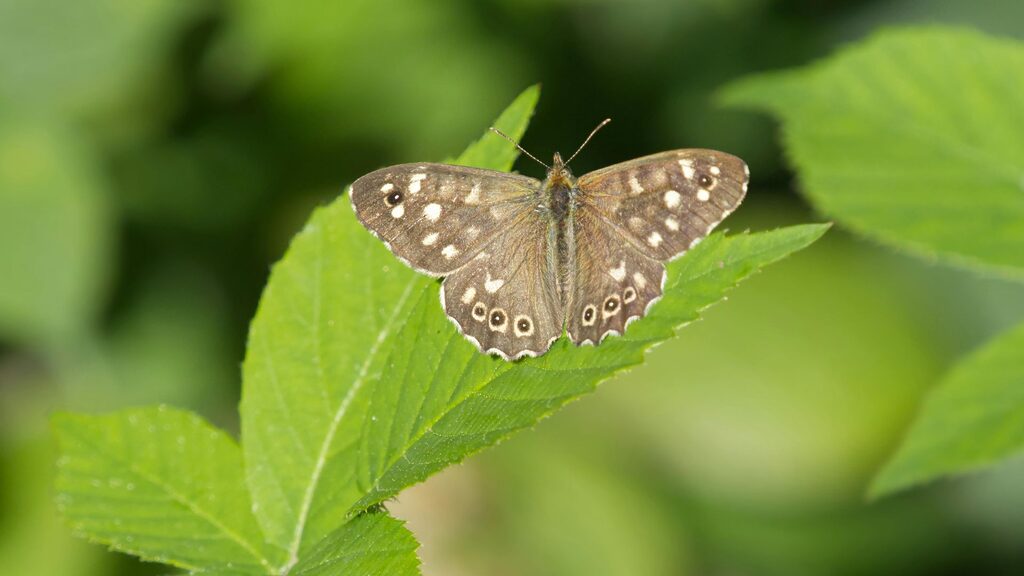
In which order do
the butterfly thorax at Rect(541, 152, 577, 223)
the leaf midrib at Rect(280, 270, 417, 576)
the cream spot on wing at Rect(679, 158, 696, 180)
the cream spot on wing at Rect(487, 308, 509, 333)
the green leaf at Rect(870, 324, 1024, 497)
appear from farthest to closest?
the butterfly thorax at Rect(541, 152, 577, 223)
the cream spot on wing at Rect(679, 158, 696, 180)
the green leaf at Rect(870, 324, 1024, 497)
the cream spot on wing at Rect(487, 308, 509, 333)
the leaf midrib at Rect(280, 270, 417, 576)

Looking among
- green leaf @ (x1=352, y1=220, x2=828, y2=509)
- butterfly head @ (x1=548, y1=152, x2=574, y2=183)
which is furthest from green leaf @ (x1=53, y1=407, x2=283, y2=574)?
butterfly head @ (x1=548, y1=152, x2=574, y2=183)

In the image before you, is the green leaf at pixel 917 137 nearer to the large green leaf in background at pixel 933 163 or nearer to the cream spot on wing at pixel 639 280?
the large green leaf in background at pixel 933 163

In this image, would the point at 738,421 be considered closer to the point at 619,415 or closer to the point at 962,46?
the point at 619,415

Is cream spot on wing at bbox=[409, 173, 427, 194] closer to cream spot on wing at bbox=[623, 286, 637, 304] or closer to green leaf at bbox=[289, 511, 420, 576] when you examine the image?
cream spot on wing at bbox=[623, 286, 637, 304]

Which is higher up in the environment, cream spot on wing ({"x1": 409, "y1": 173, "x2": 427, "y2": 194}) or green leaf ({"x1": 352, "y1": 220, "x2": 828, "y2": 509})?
cream spot on wing ({"x1": 409, "y1": 173, "x2": 427, "y2": 194})

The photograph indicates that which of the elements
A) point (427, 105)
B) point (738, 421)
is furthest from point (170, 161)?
point (738, 421)

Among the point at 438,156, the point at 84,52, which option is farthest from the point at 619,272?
the point at 84,52
